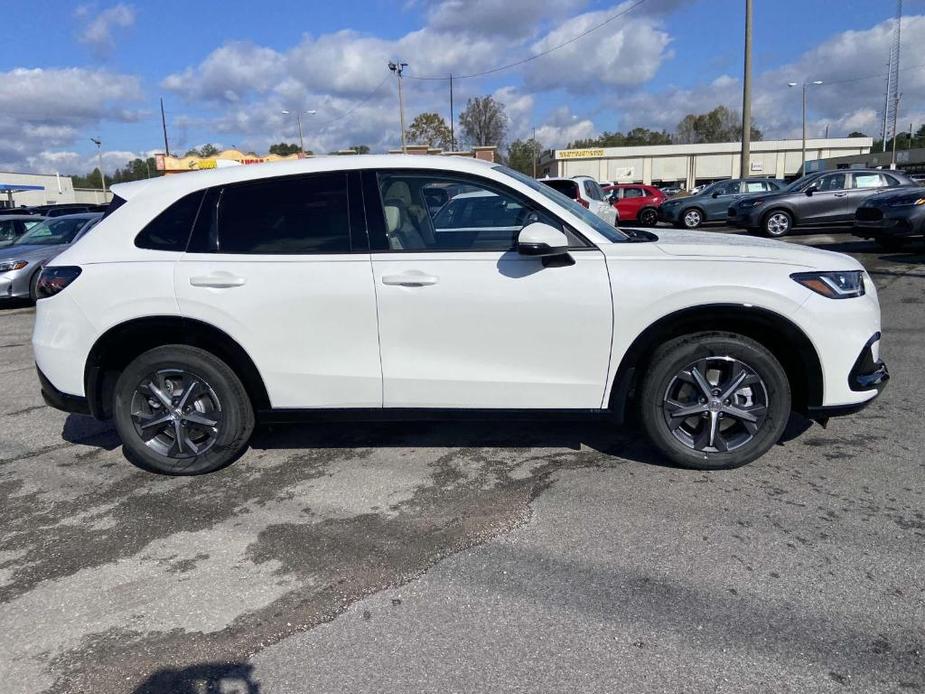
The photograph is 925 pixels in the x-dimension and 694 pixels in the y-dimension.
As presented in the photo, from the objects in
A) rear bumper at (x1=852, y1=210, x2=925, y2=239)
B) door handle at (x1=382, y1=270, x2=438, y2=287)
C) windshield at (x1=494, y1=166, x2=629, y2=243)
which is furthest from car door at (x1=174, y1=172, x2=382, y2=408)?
rear bumper at (x1=852, y1=210, x2=925, y2=239)

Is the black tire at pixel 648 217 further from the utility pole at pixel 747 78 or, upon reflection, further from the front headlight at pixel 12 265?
the front headlight at pixel 12 265

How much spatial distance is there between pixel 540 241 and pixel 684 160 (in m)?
86.6

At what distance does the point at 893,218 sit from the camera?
1223 centimetres

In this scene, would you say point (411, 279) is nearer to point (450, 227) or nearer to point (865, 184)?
point (450, 227)

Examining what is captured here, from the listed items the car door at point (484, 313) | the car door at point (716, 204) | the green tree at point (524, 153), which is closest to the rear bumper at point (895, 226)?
the car door at point (716, 204)

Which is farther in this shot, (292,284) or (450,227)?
(450,227)

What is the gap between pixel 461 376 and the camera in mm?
3863

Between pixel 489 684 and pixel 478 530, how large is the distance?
3.62 feet

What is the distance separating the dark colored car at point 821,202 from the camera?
1647cm

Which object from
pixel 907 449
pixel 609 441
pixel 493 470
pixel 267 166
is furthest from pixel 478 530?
pixel 907 449

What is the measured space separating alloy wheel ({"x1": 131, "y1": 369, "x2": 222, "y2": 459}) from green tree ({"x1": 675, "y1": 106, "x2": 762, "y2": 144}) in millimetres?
111780

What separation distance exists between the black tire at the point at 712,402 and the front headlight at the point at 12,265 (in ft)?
38.0

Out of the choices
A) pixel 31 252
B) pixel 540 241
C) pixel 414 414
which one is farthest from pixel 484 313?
pixel 31 252

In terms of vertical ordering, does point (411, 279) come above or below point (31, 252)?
below
